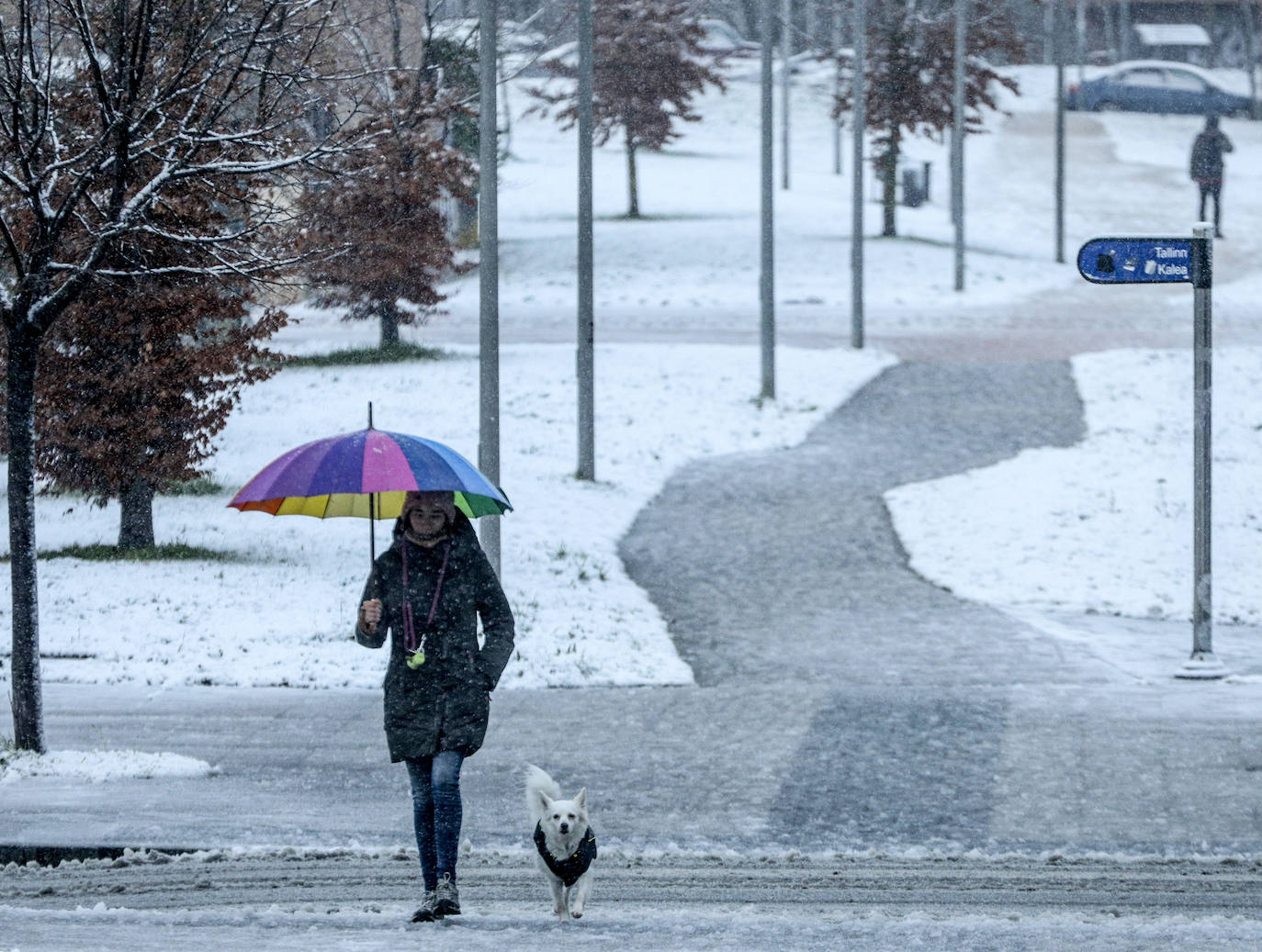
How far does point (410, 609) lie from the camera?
6.80 metres

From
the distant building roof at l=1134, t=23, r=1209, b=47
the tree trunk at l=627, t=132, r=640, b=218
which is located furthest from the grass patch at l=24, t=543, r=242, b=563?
the distant building roof at l=1134, t=23, r=1209, b=47

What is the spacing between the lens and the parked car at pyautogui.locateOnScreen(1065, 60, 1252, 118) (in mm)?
63219

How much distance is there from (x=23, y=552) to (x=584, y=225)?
8491mm

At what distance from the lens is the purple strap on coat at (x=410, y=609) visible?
677 cm

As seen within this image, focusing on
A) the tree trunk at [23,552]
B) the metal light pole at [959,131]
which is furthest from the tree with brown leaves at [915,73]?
the tree trunk at [23,552]

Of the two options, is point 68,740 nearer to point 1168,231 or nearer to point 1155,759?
point 1155,759

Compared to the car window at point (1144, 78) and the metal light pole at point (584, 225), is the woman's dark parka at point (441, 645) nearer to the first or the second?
the metal light pole at point (584, 225)

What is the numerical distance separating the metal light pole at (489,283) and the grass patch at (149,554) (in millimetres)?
2740

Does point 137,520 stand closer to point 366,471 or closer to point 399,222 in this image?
point 366,471

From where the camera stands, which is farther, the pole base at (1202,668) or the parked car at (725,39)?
the parked car at (725,39)

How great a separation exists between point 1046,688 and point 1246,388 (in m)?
13.2

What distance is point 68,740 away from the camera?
411 inches

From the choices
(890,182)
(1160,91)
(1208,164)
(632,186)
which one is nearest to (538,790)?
(890,182)

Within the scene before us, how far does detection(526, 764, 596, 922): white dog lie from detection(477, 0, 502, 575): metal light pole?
271 inches
